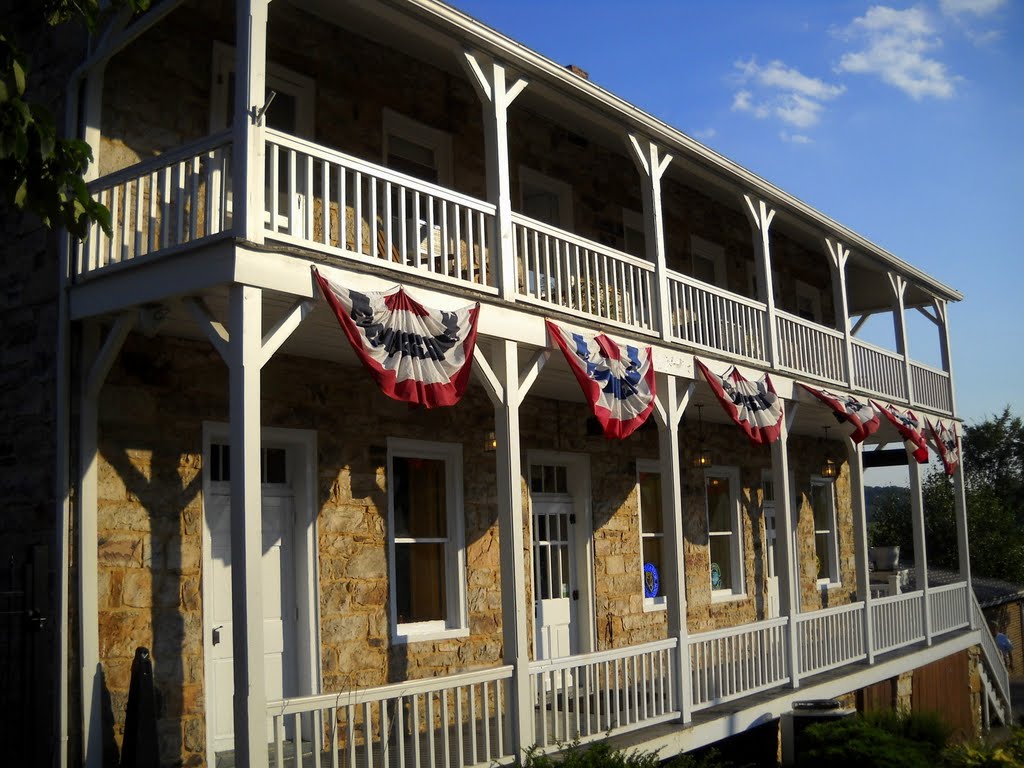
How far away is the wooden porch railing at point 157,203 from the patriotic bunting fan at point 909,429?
10413 mm

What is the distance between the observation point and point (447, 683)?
7957 millimetres

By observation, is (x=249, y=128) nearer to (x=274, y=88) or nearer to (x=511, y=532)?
(x=274, y=88)

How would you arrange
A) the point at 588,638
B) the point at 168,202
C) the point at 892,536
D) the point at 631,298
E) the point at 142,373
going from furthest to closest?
1. the point at 892,536
2. the point at 588,638
3. the point at 631,298
4. the point at 142,373
5. the point at 168,202

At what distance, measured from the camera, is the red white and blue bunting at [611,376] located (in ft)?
31.2

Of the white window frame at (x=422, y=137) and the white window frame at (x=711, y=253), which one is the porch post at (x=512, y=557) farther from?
the white window frame at (x=711, y=253)

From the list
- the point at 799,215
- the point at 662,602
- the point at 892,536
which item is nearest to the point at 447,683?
the point at 662,602

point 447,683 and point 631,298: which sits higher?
point 631,298

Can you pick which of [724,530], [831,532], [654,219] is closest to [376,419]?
[654,219]

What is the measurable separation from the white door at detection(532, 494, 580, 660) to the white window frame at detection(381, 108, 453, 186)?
368 centimetres

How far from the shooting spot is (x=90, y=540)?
775 centimetres

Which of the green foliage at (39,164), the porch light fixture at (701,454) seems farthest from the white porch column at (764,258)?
the green foliage at (39,164)

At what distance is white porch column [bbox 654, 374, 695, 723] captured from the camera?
1030 centimetres

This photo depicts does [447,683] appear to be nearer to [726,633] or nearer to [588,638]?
[726,633]

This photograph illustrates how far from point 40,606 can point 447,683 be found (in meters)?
2.86
